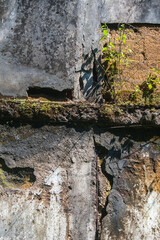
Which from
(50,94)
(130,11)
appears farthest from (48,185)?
(130,11)

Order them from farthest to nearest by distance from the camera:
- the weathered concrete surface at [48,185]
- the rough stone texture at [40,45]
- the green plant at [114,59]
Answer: the green plant at [114,59]
the rough stone texture at [40,45]
the weathered concrete surface at [48,185]

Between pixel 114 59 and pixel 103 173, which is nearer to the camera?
pixel 103 173

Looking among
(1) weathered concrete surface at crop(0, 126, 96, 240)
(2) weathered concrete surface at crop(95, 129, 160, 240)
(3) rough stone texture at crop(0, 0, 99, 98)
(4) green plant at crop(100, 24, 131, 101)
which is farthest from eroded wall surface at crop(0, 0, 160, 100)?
(2) weathered concrete surface at crop(95, 129, 160, 240)

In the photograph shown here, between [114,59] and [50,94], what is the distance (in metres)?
0.61

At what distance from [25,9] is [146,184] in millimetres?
1575

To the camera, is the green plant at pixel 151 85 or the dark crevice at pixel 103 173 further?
the green plant at pixel 151 85

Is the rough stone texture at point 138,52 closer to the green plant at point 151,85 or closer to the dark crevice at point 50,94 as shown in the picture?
the green plant at point 151,85

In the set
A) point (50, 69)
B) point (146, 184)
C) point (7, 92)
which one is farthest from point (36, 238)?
point (50, 69)

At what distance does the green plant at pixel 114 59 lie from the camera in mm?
2145

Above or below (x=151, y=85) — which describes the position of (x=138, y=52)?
above

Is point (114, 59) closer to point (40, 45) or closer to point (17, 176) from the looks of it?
point (40, 45)

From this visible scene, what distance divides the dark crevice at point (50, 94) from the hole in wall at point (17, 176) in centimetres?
52

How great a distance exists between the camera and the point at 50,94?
201cm

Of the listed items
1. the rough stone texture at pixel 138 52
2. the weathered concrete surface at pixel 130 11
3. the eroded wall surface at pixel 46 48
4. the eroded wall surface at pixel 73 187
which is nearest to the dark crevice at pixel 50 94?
the eroded wall surface at pixel 46 48
